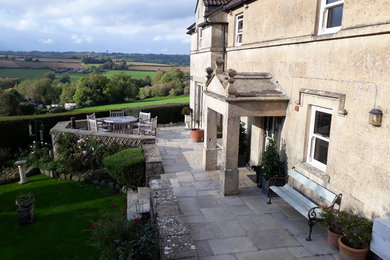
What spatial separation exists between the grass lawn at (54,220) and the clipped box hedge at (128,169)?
0.70 metres

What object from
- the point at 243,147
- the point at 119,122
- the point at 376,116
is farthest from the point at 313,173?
the point at 119,122

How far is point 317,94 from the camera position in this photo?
6.71m

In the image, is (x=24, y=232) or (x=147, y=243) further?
(x=24, y=232)

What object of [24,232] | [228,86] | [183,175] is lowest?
[24,232]

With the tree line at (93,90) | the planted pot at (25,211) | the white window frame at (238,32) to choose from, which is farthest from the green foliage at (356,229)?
the tree line at (93,90)

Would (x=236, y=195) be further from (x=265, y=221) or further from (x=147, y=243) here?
(x=147, y=243)

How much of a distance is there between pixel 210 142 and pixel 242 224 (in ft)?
13.3

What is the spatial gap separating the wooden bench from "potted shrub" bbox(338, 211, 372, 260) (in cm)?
65

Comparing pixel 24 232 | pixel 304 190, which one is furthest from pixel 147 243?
pixel 24 232

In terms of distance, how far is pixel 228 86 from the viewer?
307 inches

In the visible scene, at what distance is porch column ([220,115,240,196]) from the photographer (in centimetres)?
807

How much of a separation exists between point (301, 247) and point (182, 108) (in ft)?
56.3

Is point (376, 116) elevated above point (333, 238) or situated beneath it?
elevated above

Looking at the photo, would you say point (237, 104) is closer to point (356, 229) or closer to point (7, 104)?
point (356, 229)
